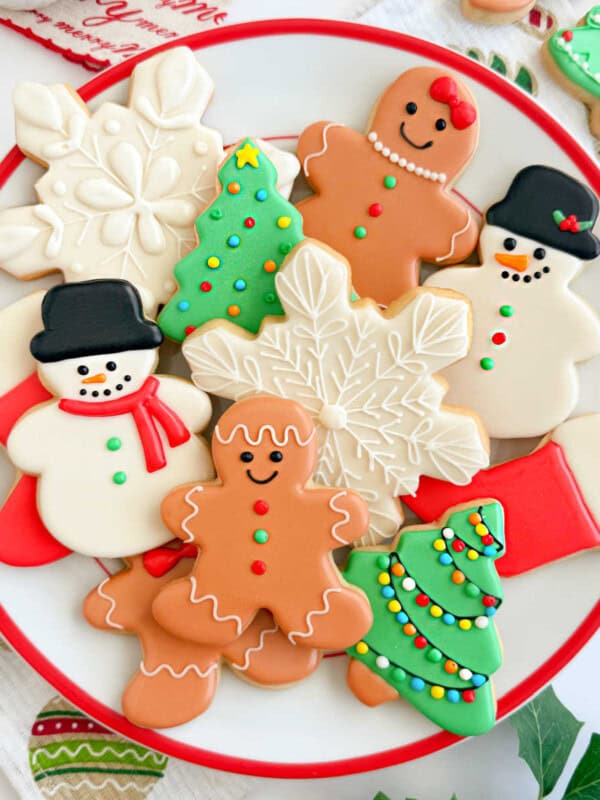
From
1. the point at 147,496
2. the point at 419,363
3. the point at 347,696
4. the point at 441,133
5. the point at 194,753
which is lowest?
→ the point at 194,753

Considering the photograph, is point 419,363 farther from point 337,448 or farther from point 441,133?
point 441,133

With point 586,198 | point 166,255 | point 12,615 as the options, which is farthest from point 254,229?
point 12,615

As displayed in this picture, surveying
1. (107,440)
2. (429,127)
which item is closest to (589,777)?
(107,440)

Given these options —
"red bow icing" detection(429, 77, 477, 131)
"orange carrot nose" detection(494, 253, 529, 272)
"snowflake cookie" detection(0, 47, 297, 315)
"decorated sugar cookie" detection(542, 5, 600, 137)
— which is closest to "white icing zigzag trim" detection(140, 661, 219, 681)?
"snowflake cookie" detection(0, 47, 297, 315)

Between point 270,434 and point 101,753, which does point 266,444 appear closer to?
point 270,434

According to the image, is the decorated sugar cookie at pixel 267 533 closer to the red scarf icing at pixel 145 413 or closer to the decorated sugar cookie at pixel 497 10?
the red scarf icing at pixel 145 413

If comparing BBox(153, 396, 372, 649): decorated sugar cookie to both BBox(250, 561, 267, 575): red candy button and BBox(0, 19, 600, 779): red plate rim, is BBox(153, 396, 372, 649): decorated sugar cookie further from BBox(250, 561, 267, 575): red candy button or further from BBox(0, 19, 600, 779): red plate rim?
BBox(0, 19, 600, 779): red plate rim
